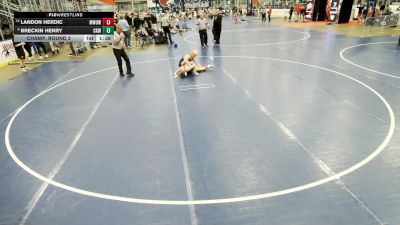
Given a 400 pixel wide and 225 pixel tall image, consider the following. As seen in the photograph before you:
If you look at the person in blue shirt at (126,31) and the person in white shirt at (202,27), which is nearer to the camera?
the person in white shirt at (202,27)

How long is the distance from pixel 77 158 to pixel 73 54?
1199 centimetres

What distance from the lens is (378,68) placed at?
10.5 m

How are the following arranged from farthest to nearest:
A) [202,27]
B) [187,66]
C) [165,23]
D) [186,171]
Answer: [165,23]
[202,27]
[187,66]
[186,171]

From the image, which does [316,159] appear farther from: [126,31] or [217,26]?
[126,31]

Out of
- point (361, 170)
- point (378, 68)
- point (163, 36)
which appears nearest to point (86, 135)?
point (361, 170)

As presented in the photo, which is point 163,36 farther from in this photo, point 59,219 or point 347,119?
point 59,219
